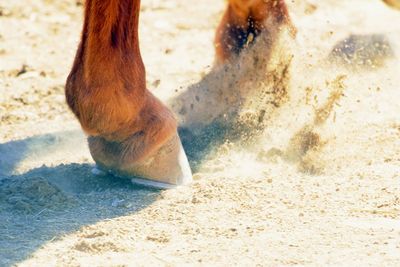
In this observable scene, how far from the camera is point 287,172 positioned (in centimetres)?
337

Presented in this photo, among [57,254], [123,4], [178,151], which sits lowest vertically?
[57,254]

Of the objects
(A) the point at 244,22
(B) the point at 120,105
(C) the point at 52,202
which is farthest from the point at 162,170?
(A) the point at 244,22

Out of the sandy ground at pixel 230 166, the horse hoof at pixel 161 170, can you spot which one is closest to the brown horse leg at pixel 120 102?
the horse hoof at pixel 161 170

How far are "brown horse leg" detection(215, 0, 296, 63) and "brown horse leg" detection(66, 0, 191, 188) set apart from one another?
2.96 ft

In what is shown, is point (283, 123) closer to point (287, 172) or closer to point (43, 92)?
point (287, 172)

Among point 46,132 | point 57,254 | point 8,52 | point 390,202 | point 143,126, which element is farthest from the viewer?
point 8,52

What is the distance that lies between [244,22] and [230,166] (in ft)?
3.08

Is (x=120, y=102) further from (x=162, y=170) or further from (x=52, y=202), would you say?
(x=52, y=202)

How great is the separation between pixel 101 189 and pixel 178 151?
1.03ft

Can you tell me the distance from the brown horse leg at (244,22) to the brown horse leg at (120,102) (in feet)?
2.96

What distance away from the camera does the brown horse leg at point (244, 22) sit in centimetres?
409

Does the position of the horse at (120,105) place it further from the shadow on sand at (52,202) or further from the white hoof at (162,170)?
the shadow on sand at (52,202)

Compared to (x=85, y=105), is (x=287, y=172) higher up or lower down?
lower down

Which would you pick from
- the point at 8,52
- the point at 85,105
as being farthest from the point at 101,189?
the point at 8,52
